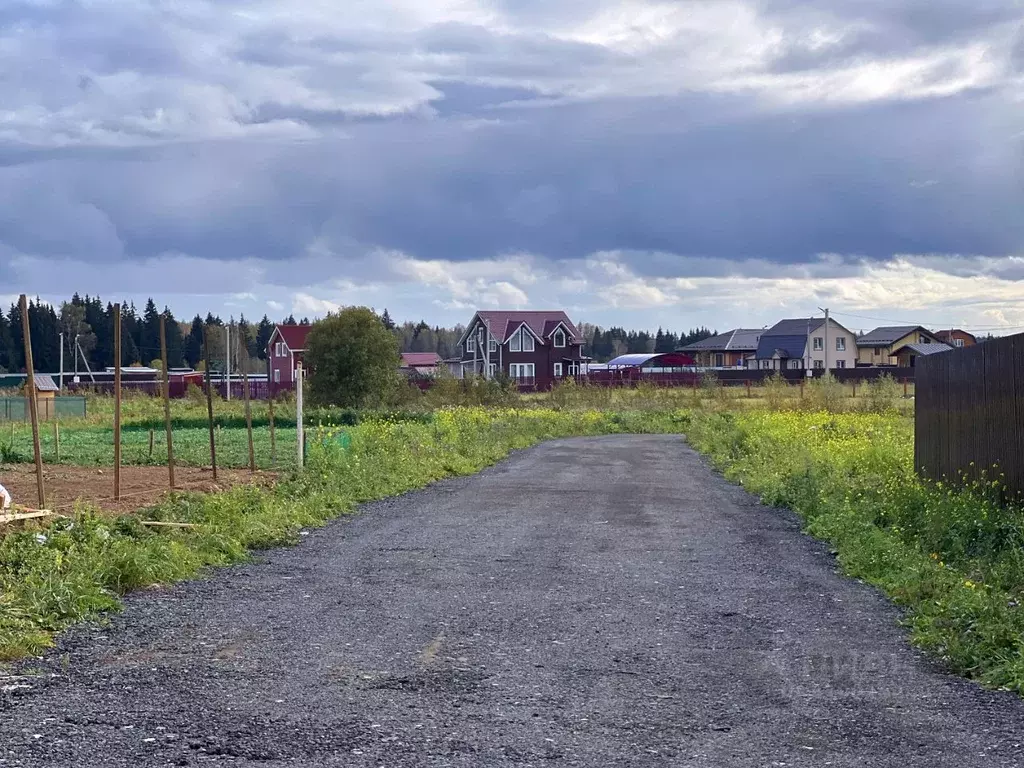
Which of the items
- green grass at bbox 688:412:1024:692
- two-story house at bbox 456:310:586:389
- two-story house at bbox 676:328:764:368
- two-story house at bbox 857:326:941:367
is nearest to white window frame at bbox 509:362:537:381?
two-story house at bbox 456:310:586:389

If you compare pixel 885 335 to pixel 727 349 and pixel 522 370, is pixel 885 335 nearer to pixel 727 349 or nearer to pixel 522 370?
pixel 727 349

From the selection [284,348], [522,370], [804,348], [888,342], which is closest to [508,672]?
[522,370]

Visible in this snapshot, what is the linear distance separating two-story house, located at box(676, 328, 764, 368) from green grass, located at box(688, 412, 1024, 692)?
93894 millimetres

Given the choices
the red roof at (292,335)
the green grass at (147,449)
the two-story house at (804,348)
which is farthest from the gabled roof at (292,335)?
the green grass at (147,449)

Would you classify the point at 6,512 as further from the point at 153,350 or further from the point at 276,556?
the point at 153,350

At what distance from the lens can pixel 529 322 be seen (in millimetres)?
89312

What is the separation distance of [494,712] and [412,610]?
2.95m

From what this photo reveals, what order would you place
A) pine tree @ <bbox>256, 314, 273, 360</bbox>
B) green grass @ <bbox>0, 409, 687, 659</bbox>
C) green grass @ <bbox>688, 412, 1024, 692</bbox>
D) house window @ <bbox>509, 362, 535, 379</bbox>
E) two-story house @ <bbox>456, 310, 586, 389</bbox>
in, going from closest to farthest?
green grass @ <bbox>688, 412, 1024, 692</bbox>, green grass @ <bbox>0, 409, 687, 659</bbox>, two-story house @ <bbox>456, 310, 586, 389</bbox>, house window @ <bbox>509, 362, 535, 379</bbox>, pine tree @ <bbox>256, 314, 273, 360</bbox>

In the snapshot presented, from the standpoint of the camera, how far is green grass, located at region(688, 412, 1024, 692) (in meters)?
7.68

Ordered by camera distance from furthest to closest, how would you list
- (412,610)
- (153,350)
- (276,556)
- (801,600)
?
(153,350), (276,556), (801,600), (412,610)

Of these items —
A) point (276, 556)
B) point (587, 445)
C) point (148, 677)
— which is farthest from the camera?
point (587, 445)

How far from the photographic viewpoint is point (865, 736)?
19.2 ft

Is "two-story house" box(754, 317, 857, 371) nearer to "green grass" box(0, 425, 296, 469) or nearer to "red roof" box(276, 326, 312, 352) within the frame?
"red roof" box(276, 326, 312, 352)

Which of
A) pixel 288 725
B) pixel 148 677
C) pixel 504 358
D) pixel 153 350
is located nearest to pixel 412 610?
pixel 148 677
